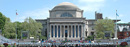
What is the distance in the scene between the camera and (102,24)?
356 feet

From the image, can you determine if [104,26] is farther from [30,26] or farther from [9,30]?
[9,30]

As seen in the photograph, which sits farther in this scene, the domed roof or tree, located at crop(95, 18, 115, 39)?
the domed roof

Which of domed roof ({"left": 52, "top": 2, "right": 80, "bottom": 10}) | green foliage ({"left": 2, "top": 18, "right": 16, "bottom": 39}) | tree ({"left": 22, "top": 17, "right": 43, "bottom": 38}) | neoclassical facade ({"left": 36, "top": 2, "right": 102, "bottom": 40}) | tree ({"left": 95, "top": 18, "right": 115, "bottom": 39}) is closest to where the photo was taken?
green foliage ({"left": 2, "top": 18, "right": 16, "bottom": 39})

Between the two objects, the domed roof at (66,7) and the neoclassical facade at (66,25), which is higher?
the domed roof at (66,7)

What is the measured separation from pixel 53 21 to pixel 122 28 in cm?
3660

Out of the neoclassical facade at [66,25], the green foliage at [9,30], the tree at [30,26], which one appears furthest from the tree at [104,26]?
the green foliage at [9,30]

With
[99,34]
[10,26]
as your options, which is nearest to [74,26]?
[99,34]

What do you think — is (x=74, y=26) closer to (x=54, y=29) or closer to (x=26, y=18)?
(x=54, y=29)

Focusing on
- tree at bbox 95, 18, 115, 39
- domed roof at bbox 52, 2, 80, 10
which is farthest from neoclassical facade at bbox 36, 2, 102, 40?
tree at bbox 95, 18, 115, 39

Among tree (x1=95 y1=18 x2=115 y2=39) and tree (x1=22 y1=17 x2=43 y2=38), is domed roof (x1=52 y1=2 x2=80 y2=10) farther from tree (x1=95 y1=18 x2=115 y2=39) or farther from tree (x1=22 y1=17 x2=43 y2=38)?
tree (x1=95 y1=18 x2=115 y2=39)

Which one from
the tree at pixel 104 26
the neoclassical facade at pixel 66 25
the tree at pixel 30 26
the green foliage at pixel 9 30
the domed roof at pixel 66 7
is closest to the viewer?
the green foliage at pixel 9 30

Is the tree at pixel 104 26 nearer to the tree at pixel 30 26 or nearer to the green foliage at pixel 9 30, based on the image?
the tree at pixel 30 26

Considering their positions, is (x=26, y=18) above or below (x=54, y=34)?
above

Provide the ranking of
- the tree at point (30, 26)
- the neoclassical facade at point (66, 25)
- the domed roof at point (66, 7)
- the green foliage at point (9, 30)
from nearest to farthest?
1. the green foliage at point (9, 30)
2. the tree at point (30, 26)
3. the neoclassical facade at point (66, 25)
4. the domed roof at point (66, 7)
